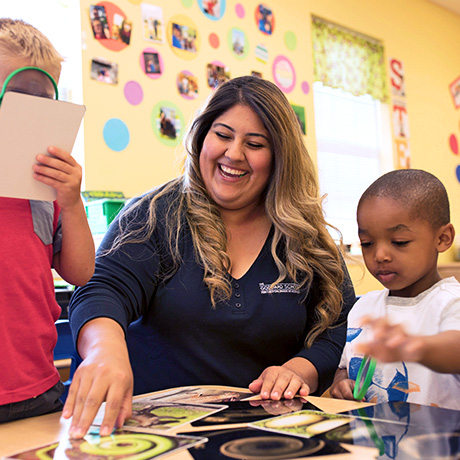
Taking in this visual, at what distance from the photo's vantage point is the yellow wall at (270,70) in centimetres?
288

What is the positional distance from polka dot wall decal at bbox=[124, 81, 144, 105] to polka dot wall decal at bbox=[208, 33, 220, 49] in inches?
24.7

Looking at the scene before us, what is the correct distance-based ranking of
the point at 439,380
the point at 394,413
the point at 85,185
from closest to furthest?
the point at 394,413
the point at 439,380
the point at 85,185

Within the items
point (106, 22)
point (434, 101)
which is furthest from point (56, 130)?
point (434, 101)

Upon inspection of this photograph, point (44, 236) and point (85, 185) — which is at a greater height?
point (85, 185)

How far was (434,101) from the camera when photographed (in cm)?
502

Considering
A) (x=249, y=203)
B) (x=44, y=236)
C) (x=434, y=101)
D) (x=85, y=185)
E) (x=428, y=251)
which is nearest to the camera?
(x=44, y=236)

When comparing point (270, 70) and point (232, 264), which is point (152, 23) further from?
point (232, 264)

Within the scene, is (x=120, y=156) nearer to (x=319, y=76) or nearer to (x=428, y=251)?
(x=319, y=76)

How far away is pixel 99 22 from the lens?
288 centimetres

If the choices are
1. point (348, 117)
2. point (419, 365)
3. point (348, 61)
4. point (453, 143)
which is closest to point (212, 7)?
point (348, 61)

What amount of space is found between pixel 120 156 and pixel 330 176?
184cm

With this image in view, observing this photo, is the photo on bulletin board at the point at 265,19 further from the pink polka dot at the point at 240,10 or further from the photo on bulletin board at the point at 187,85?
the photo on bulletin board at the point at 187,85

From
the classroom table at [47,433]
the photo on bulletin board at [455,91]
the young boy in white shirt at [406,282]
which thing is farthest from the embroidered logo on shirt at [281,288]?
the photo on bulletin board at [455,91]

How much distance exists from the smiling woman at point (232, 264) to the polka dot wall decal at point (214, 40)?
7.13 feet
